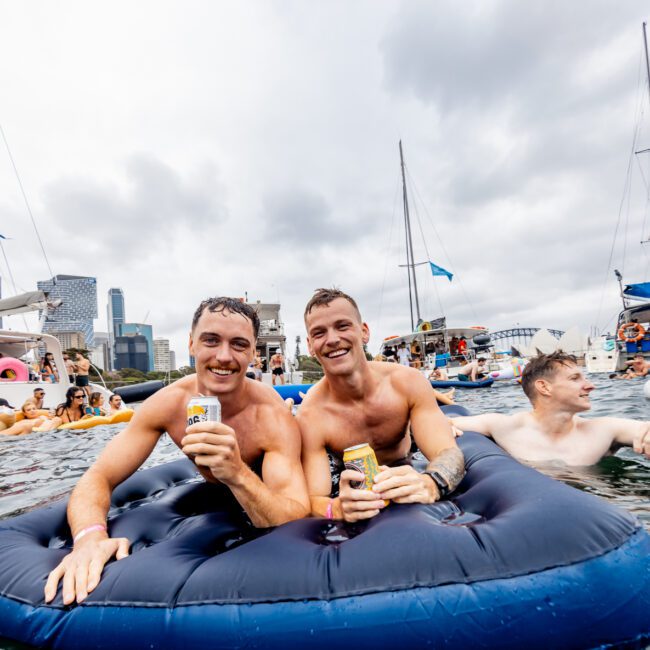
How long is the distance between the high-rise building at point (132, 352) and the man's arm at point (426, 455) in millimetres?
103588

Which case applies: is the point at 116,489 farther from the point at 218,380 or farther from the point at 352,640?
the point at 352,640

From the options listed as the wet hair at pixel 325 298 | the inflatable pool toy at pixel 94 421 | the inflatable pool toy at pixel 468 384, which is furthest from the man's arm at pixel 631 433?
the inflatable pool toy at pixel 468 384

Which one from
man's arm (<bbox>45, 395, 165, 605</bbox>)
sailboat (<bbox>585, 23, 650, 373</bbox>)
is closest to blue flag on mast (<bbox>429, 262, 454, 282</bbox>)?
sailboat (<bbox>585, 23, 650, 373</bbox>)

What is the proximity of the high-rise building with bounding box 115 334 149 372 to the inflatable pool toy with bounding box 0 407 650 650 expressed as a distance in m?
104

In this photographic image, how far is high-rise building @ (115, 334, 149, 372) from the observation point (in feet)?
323

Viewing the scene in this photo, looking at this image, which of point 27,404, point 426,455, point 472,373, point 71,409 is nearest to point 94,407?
point 71,409

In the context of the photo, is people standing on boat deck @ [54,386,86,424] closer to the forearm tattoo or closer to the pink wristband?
the pink wristband

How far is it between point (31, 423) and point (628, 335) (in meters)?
17.8

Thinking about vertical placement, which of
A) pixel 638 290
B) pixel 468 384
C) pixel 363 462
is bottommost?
pixel 468 384

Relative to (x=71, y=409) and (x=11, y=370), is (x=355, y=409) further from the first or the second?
(x=11, y=370)

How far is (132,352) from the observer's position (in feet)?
335

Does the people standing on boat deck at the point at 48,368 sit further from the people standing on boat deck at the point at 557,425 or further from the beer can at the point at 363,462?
the beer can at the point at 363,462

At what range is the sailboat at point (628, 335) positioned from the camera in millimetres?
14164

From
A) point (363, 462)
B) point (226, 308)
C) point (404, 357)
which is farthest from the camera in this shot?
point (404, 357)
